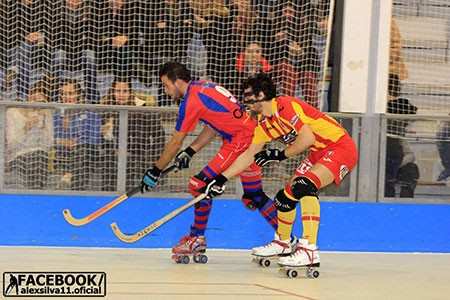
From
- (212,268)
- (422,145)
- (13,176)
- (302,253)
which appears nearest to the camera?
(302,253)

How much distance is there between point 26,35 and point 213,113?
2.45 m

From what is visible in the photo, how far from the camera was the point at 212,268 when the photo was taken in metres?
7.51

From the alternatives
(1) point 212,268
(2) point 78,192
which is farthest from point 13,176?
(1) point 212,268

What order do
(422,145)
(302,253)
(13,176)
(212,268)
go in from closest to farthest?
A: (302,253) → (212,268) → (13,176) → (422,145)

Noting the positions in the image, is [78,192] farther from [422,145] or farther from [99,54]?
[422,145]

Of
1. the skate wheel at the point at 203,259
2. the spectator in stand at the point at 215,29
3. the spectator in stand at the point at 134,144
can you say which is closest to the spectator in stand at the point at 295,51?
the spectator in stand at the point at 215,29

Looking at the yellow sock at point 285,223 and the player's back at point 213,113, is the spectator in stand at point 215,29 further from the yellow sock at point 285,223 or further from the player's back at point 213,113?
the yellow sock at point 285,223

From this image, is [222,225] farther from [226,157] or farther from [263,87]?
[263,87]

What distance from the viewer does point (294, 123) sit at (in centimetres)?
708

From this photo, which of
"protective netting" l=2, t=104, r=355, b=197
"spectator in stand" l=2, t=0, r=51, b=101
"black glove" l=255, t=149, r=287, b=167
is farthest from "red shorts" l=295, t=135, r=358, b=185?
"spectator in stand" l=2, t=0, r=51, b=101

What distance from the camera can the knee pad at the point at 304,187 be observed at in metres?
7.05

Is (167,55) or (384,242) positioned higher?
(167,55)

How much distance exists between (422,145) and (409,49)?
2.78 ft

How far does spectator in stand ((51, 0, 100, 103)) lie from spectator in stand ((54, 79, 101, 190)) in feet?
0.86
